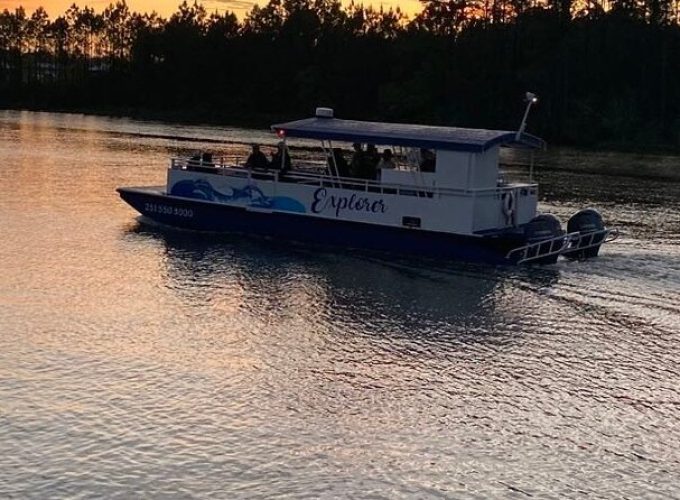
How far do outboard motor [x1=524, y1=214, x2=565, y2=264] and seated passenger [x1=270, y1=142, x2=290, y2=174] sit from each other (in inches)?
267

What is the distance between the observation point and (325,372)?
14273 mm

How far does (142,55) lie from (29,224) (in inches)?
4361

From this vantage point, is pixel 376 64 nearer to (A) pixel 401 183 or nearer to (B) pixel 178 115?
(B) pixel 178 115

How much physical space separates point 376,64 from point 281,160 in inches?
3458

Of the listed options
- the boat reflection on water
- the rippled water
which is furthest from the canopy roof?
the rippled water

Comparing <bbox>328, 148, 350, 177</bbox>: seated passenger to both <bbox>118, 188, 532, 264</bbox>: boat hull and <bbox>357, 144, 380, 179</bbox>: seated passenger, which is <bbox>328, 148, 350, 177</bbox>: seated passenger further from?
<bbox>118, 188, 532, 264</bbox>: boat hull

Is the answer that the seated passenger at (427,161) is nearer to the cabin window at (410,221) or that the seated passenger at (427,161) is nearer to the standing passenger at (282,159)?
the cabin window at (410,221)

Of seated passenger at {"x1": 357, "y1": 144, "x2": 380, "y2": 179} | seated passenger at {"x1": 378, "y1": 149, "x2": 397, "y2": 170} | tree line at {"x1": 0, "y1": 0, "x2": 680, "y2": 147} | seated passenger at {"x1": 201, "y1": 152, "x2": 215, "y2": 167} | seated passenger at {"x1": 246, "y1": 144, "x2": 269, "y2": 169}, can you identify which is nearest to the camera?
seated passenger at {"x1": 378, "y1": 149, "x2": 397, "y2": 170}

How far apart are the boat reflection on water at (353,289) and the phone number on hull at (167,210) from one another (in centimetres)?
163

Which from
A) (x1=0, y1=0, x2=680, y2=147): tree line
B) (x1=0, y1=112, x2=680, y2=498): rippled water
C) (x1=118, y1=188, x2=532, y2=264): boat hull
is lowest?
(x1=0, y1=112, x2=680, y2=498): rippled water

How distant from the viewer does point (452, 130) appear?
2473 centimetres

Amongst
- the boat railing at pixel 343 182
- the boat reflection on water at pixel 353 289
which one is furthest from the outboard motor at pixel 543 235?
→ the boat railing at pixel 343 182

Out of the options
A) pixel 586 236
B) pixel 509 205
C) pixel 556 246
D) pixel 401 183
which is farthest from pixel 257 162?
pixel 586 236

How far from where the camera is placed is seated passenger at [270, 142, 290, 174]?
25.8 meters
